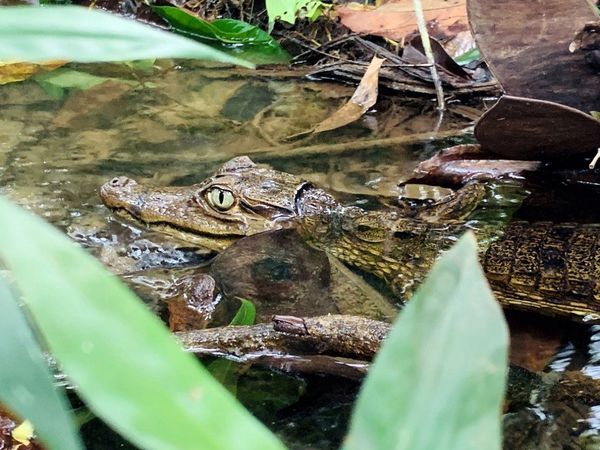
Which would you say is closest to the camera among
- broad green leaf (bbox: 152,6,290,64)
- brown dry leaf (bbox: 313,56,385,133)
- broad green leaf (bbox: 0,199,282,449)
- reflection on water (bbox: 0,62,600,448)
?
broad green leaf (bbox: 0,199,282,449)

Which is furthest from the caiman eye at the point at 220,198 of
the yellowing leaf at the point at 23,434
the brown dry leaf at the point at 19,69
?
the brown dry leaf at the point at 19,69

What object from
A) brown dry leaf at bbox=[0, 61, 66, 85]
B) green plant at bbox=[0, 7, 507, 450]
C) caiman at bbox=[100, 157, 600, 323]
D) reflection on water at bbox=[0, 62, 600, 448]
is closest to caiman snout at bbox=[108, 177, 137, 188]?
caiman at bbox=[100, 157, 600, 323]

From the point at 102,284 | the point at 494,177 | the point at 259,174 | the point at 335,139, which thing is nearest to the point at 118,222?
the point at 259,174

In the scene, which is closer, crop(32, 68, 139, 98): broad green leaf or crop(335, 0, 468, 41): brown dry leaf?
crop(32, 68, 139, 98): broad green leaf

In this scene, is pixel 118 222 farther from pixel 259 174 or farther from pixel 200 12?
pixel 200 12

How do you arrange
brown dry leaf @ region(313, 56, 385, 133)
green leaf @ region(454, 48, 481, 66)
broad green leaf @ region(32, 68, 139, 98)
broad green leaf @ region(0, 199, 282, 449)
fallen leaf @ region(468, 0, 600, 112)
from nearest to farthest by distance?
1. broad green leaf @ region(0, 199, 282, 449)
2. fallen leaf @ region(468, 0, 600, 112)
3. brown dry leaf @ region(313, 56, 385, 133)
4. broad green leaf @ region(32, 68, 139, 98)
5. green leaf @ region(454, 48, 481, 66)

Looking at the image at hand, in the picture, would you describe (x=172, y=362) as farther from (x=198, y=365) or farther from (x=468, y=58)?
(x=468, y=58)

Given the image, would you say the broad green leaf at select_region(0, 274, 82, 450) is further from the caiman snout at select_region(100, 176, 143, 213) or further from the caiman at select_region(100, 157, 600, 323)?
the caiman snout at select_region(100, 176, 143, 213)
